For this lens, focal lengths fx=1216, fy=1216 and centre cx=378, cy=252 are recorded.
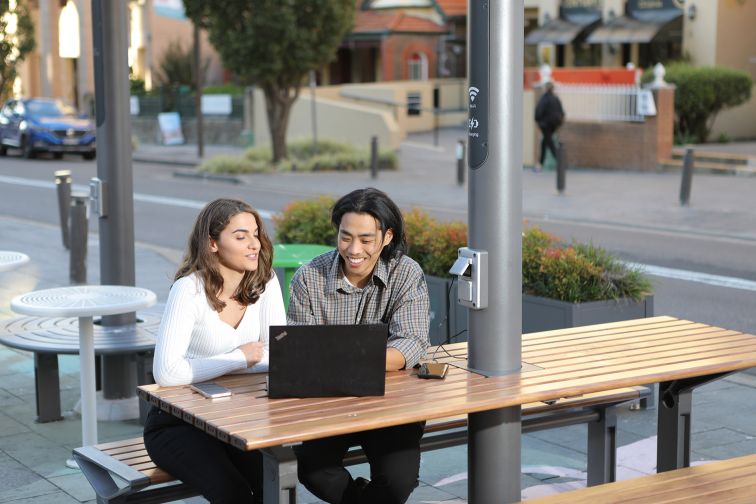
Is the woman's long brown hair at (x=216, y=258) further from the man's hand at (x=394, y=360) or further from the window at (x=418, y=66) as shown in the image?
the window at (x=418, y=66)

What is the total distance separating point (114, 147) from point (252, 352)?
298cm

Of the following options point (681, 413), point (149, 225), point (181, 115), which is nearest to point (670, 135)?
point (149, 225)

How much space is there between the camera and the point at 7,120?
31.5m

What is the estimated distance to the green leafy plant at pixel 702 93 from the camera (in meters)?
26.0

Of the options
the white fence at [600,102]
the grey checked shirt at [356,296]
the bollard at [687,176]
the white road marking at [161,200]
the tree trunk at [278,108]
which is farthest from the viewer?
the tree trunk at [278,108]

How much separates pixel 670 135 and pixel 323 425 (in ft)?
68.4

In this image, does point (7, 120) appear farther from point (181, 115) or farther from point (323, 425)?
point (323, 425)

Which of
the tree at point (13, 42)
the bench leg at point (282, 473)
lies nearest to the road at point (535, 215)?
the bench leg at point (282, 473)

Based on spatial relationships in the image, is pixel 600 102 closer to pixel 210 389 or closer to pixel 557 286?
pixel 557 286

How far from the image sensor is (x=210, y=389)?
175 inches

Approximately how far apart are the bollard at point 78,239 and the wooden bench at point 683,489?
862cm

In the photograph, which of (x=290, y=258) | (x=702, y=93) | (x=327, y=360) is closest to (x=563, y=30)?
(x=702, y=93)

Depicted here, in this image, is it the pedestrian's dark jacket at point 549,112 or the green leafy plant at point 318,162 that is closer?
the pedestrian's dark jacket at point 549,112

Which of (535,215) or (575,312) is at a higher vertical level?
(575,312)
